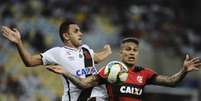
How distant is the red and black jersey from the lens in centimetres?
1004

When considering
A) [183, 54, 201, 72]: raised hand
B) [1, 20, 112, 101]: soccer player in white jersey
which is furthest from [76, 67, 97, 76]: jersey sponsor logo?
[183, 54, 201, 72]: raised hand

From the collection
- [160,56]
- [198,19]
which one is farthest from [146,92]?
[198,19]

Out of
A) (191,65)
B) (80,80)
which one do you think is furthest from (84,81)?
(191,65)

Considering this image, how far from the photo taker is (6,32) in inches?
394

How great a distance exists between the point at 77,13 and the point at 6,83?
305 cm

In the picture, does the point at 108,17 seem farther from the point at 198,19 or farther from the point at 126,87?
the point at 126,87

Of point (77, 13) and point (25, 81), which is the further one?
point (77, 13)

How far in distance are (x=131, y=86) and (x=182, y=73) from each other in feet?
2.29

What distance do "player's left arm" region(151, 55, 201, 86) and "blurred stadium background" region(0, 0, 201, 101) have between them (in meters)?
7.00

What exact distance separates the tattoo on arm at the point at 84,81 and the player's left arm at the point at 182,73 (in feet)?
2.61

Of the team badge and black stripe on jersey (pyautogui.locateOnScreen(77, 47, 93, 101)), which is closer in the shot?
the team badge

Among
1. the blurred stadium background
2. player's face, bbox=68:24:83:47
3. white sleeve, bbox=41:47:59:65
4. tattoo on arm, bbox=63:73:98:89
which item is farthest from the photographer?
the blurred stadium background

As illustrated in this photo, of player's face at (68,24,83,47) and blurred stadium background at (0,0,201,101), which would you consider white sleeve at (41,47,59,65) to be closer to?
player's face at (68,24,83,47)

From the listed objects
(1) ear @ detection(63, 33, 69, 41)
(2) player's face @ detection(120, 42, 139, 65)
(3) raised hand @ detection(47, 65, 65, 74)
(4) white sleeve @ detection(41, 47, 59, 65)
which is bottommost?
(3) raised hand @ detection(47, 65, 65, 74)
